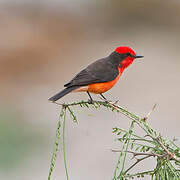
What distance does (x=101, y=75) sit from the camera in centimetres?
421

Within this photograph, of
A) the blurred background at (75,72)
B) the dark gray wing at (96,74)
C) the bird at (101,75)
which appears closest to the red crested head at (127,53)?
the bird at (101,75)

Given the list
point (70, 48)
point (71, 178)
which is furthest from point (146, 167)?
point (70, 48)

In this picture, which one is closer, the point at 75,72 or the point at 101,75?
the point at 101,75

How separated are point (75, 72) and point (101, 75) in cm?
1243

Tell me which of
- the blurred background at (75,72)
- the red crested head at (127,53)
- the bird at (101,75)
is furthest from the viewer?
the blurred background at (75,72)

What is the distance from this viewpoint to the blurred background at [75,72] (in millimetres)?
9995

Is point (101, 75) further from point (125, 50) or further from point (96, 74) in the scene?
point (125, 50)

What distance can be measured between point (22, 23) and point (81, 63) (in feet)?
9.84

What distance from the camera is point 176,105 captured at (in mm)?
13242

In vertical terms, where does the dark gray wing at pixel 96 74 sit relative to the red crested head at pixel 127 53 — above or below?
below

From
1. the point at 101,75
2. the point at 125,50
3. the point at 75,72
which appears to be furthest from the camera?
the point at 75,72

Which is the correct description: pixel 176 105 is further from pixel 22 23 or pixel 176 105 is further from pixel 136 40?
pixel 22 23

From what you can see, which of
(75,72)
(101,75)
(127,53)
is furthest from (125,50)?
(75,72)

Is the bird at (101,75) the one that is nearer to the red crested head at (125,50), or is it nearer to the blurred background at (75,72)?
the red crested head at (125,50)
